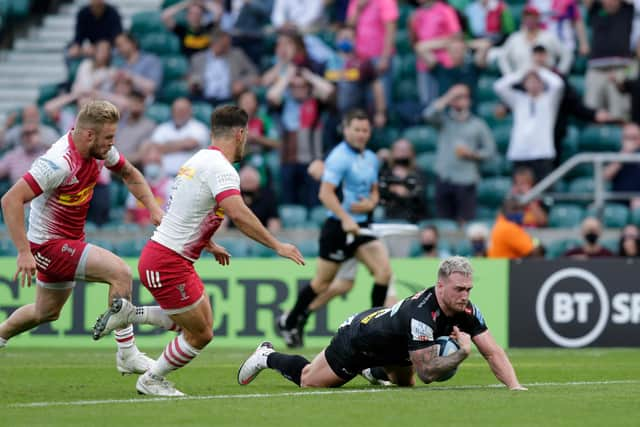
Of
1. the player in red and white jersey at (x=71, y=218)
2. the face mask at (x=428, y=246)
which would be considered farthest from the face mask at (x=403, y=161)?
the player in red and white jersey at (x=71, y=218)

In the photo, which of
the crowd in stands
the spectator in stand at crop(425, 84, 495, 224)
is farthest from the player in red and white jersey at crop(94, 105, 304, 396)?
the spectator in stand at crop(425, 84, 495, 224)

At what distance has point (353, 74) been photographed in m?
20.0

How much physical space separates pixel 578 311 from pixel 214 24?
848 centimetres

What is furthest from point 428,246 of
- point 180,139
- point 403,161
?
point 180,139

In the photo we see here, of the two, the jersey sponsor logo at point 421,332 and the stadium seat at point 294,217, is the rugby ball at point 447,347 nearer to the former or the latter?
the jersey sponsor logo at point 421,332

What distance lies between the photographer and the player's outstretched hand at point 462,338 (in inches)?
357

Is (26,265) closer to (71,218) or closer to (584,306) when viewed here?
(71,218)

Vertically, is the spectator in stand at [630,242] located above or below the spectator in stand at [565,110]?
below

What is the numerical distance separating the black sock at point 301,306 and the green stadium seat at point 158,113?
6.74 m

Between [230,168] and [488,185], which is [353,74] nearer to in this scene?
[488,185]

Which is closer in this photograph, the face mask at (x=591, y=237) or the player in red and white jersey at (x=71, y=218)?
the player in red and white jersey at (x=71, y=218)

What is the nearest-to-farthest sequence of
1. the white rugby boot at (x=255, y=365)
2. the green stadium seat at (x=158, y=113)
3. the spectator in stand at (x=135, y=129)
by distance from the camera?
the white rugby boot at (x=255, y=365), the spectator in stand at (x=135, y=129), the green stadium seat at (x=158, y=113)

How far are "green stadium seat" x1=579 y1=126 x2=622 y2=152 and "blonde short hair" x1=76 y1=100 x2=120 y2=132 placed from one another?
11255 mm

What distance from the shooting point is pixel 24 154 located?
2014cm
